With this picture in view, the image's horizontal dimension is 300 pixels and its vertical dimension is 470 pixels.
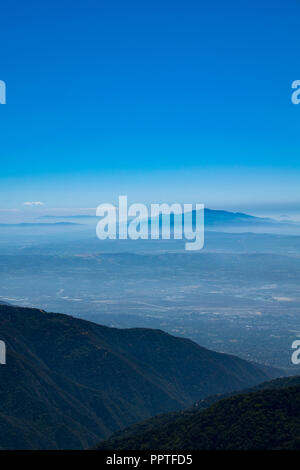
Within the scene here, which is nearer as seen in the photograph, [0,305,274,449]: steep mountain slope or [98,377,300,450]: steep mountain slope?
[98,377,300,450]: steep mountain slope

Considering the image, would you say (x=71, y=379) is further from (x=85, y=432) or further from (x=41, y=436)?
(x=41, y=436)

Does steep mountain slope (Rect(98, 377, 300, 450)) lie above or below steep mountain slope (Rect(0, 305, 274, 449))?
above

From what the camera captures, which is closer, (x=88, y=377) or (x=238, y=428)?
(x=238, y=428)

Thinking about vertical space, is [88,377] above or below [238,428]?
below
